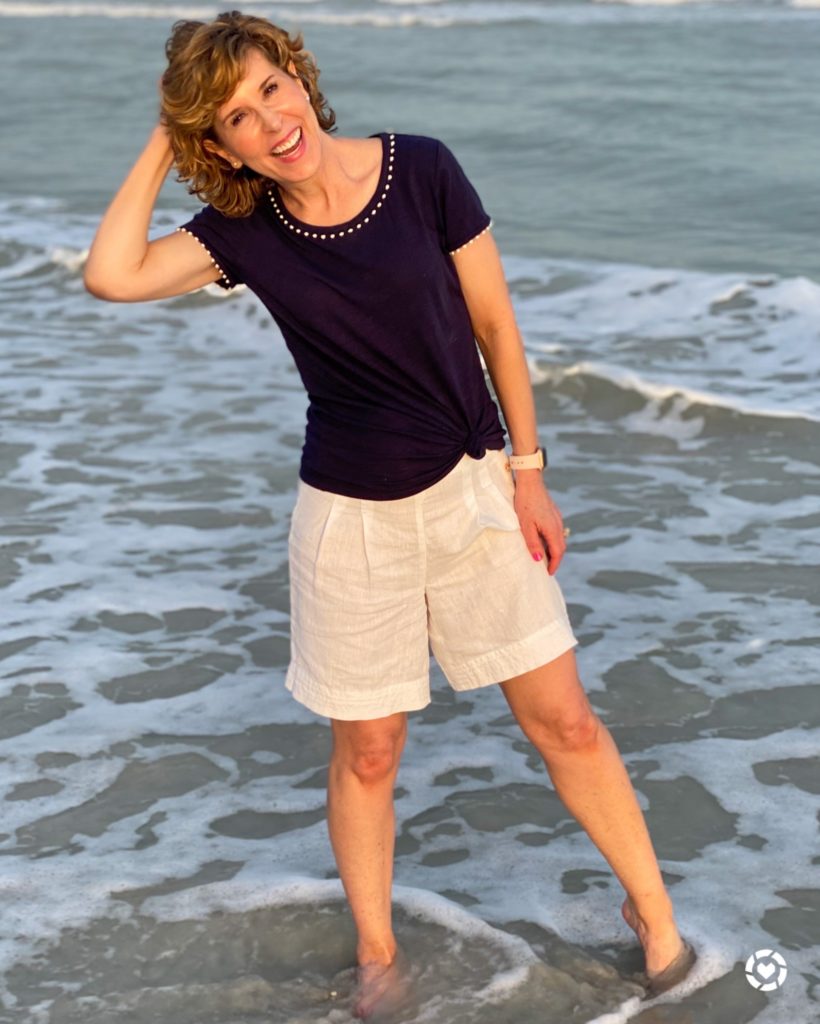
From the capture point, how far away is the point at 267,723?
5.07m

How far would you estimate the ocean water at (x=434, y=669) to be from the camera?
379cm

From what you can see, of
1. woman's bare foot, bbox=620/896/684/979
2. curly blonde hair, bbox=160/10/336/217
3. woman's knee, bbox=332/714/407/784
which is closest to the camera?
curly blonde hair, bbox=160/10/336/217

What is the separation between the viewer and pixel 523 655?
10.6 ft

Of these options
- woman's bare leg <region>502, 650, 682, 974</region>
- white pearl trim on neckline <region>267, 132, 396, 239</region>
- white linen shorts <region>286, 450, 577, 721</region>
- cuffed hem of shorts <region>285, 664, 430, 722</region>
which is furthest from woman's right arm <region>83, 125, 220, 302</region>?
woman's bare leg <region>502, 650, 682, 974</region>

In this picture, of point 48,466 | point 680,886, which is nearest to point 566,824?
point 680,886

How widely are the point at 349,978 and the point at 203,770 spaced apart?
1.23 m

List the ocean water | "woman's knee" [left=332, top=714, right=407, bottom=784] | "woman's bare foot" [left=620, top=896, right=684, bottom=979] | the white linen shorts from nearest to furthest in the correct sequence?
the white linen shorts
"woman's knee" [left=332, top=714, right=407, bottom=784]
"woman's bare foot" [left=620, top=896, right=684, bottom=979]
the ocean water

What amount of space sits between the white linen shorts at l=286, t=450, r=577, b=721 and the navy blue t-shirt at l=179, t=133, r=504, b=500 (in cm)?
6

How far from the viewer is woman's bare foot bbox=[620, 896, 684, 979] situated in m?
3.54

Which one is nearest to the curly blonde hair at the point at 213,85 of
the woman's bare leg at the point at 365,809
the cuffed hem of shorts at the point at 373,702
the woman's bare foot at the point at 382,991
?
the cuffed hem of shorts at the point at 373,702

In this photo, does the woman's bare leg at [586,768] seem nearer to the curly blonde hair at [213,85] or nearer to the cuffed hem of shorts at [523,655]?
the cuffed hem of shorts at [523,655]

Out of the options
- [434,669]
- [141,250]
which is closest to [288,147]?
[141,250]

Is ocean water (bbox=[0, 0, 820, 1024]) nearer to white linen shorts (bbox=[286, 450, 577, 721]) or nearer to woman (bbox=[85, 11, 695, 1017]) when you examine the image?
woman (bbox=[85, 11, 695, 1017])

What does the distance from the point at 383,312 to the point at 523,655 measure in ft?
2.59
